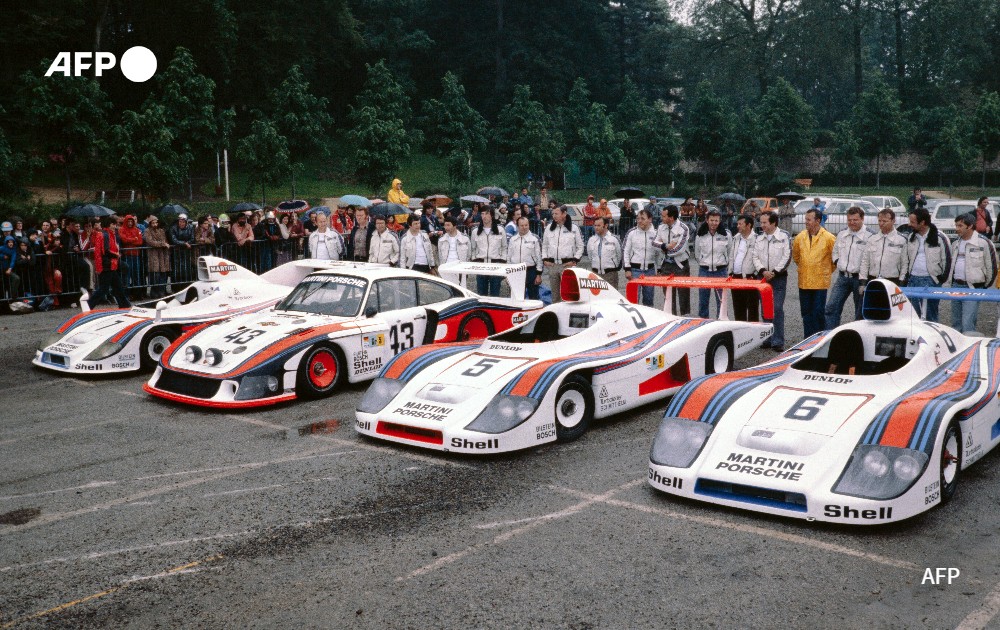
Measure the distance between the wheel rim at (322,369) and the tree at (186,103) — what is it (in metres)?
27.8

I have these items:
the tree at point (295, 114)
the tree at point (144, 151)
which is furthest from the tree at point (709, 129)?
the tree at point (144, 151)

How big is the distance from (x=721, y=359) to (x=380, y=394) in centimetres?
409

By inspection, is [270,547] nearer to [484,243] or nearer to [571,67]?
[484,243]

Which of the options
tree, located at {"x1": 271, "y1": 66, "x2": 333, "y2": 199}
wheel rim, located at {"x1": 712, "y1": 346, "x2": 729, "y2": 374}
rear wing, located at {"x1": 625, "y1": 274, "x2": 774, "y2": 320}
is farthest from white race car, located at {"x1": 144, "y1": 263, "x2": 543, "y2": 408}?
tree, located at {"x1": 271, "y1": 66, "x2": 333, "y2": 199}

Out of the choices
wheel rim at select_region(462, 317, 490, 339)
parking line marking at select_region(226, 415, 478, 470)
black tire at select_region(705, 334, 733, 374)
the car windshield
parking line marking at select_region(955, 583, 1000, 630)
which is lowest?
parking line marking at select_region(955, 583, 1000, 630)

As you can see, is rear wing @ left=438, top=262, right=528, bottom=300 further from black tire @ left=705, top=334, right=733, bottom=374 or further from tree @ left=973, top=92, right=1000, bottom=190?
tree @ left=973, top=92, right=1000, bottom=190

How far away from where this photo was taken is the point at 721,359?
10.6 metres

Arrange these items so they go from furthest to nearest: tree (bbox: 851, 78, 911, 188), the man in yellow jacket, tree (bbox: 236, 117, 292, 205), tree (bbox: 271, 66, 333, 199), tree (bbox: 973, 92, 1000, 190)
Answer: tree (bbox: 851, 78, 911, 188) → tree (bbox: 973, 92, 1000, 190) → tree (bbox: 271, 66, 333, 199) → tree (bbox: 236, 117, 292, 205) → the man in yellow jacket

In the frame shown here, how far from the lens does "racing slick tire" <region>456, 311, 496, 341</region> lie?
40.0 ft

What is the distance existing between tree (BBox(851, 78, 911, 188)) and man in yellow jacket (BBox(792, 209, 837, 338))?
43.9 m

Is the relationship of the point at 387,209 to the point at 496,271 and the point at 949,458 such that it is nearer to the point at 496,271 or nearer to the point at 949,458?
the point at 496,271

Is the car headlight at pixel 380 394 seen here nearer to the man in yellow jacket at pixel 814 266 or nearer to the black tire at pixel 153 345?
the black tire at pixel 153 345

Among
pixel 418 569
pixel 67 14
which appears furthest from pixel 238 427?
pixel 67 14

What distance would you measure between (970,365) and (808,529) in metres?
2.71
